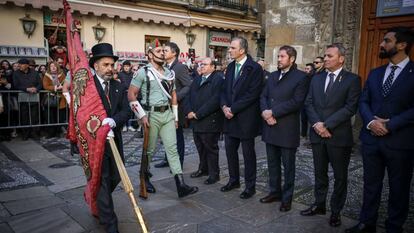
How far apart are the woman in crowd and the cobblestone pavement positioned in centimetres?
224

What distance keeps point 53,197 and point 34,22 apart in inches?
391

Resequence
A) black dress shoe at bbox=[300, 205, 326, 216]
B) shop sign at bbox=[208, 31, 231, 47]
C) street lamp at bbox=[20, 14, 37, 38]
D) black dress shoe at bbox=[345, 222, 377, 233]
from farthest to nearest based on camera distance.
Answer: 1. shop sign at bbox=[208, 31, 231, 47]
2. street lamp at bbox=[20, 14, 37, 38]
3. black dress shoe at bbox=[300, 205, 326, 216]
4. black dress shoe at bbox=[345, 222, 377, 233]

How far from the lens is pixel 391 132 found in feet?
10.9

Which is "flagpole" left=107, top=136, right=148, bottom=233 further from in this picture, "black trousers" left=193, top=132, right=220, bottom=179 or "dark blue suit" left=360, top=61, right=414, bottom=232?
"dark blue suit" left=360, top=61, right=414, bottom=232

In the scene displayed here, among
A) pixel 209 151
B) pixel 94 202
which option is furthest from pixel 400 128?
pixel 94 202

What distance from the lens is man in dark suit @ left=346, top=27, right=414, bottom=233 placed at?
3.31 meters

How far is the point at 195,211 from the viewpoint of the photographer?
419 cm

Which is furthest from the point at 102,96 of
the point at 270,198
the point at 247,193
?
the point at 270,198

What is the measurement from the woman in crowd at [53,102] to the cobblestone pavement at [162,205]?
2.24 metres

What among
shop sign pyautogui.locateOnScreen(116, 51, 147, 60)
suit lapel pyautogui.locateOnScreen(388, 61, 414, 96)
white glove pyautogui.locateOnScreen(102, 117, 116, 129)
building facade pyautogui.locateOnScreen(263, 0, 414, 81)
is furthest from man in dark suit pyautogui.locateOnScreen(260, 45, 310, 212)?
shop sign pyautogui.locateOnScreen(116, 51, 147, 60)

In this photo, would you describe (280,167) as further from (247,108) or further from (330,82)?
(330,82)

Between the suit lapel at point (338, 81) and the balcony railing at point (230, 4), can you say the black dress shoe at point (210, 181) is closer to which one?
the suit lapel at point (338, 81)

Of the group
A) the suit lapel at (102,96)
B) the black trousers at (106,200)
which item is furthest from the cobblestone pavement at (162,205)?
the suit lapel at (102,96)

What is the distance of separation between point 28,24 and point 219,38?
10.2 metres
